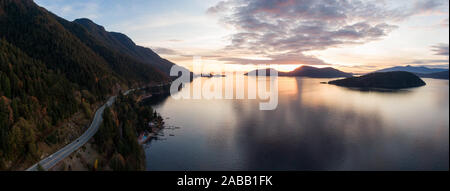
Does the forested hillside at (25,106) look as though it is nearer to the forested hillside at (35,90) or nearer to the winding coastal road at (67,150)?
the forested hillside at (35,90)

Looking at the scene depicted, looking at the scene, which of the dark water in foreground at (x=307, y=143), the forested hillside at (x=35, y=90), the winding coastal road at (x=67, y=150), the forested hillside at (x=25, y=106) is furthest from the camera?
the dark water in foreground at (x=307, y=143)

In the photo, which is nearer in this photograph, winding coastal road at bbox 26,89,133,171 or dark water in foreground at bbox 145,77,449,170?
winding coastal road at bbox 26,89,133,171

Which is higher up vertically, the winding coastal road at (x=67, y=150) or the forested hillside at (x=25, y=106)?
the forested hillside at (x=25, y=106)

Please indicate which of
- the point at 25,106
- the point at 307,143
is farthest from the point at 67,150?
the point at 307,143

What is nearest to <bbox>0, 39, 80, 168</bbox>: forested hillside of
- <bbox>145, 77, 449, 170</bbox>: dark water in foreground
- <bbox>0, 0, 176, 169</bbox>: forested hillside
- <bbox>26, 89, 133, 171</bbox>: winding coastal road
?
<bbox>0, 0, 176, 169</bbox>: forested hillside

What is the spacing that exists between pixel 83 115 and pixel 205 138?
45.7 metres

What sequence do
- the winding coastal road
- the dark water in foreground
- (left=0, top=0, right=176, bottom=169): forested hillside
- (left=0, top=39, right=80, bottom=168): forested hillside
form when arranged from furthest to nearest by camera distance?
1. the dark water in foreground
2. (left=0, top=0, right=176, bottom=169): forested hillside
3. (left=0, top=39, right=80, bottom=168): forested hillside
4. the winding coastal road

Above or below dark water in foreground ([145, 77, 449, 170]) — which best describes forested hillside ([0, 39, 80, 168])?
above

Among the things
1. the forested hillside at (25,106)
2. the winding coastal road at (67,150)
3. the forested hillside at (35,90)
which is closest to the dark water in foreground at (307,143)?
the winding coastal road at (67,150)

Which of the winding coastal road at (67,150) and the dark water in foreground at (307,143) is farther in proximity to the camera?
the dark water in foreground at (307,143)

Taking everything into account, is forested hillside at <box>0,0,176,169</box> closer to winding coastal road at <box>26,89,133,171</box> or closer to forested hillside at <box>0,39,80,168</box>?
forested hillside at <box>0,39,80,168</box>

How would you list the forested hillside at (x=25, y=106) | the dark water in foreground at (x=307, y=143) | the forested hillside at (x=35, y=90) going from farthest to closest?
the dark water in foreground at (x=307, y=143), the forested hillside at (x=35, y=90), the forested hillside at (x=25, y=106)
